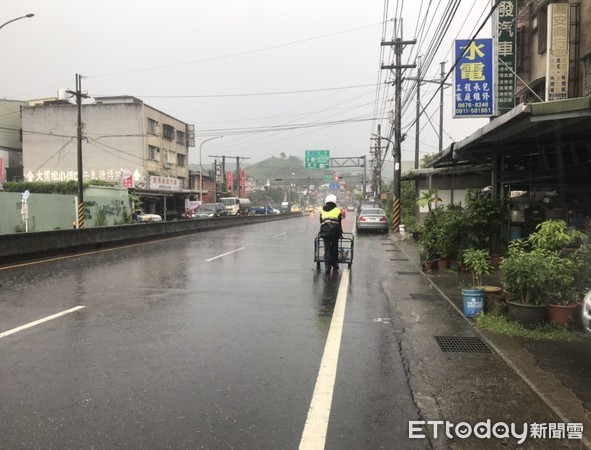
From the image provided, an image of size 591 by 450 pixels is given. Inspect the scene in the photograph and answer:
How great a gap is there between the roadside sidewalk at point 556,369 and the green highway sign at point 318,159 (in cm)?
4651

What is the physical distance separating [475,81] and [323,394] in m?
13.0

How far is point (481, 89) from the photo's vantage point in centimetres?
1437

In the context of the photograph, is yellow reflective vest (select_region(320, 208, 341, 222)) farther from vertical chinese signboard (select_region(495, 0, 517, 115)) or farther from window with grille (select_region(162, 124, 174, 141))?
window with grille (select_region(162, 124, 174, 141))

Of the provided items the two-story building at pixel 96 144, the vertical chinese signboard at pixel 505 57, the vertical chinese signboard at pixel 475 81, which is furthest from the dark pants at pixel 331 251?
the two-story building at pixel 96 144

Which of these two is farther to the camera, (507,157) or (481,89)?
(481,89)

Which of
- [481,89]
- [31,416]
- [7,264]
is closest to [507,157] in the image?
[481,89]

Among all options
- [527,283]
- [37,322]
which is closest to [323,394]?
[527,283]

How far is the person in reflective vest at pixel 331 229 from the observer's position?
35.3 ft

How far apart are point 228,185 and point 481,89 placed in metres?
69.4

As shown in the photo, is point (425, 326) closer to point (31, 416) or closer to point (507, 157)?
point (31, 416)

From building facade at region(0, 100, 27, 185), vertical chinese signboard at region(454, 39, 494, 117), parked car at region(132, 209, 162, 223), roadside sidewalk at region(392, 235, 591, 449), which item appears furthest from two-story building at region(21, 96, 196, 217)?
roadside sidewalk at region(392, 235, 591, 449)

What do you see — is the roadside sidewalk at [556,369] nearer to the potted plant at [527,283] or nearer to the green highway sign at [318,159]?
the potted plant at [527,283]

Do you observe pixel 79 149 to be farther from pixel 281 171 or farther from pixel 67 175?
pixel 281 171
